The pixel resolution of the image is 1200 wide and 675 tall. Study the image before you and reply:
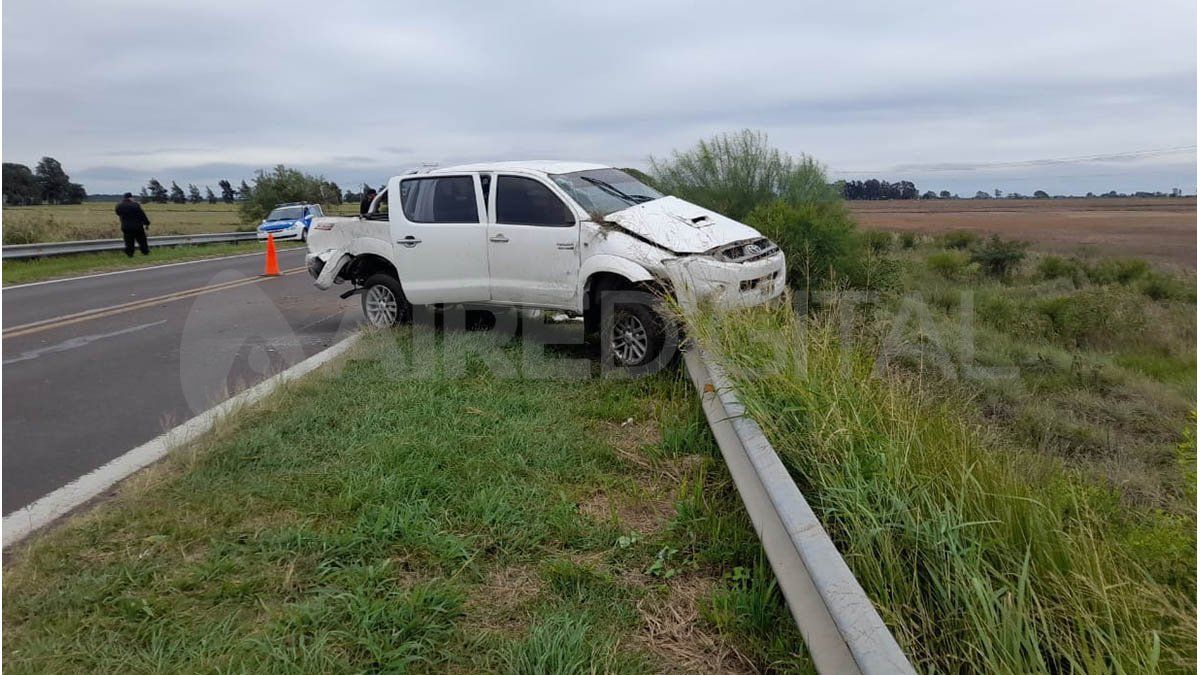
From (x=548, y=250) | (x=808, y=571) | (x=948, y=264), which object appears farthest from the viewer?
(x=948, y=264)

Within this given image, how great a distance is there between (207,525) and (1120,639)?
380 centimetres

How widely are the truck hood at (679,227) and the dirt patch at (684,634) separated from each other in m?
3.96

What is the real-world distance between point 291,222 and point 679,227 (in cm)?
2763

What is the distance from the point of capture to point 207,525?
11.9 ft

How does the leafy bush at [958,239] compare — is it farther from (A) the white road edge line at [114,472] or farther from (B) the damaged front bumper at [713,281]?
(A) the white road edge line at [114,472]

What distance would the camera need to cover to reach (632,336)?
21.9 feet

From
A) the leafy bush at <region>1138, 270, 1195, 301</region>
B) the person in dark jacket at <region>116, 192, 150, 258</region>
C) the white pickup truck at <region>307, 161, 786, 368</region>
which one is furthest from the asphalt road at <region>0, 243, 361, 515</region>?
the leafy bush at <region>1138, 270, 1195, 301</region>

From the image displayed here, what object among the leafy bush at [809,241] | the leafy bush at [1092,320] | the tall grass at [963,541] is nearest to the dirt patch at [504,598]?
the tall grass at [963,541]

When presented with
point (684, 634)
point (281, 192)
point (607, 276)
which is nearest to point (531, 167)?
point (607, 276)

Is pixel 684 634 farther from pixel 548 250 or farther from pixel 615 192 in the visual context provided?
pixel 615 192

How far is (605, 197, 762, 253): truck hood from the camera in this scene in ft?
21.7

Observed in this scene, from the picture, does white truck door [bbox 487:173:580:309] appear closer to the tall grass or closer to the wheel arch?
the wheel arch

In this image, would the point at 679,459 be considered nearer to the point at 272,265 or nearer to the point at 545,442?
the point at 545,442

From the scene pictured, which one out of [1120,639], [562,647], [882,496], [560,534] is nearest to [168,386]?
[560,534]
